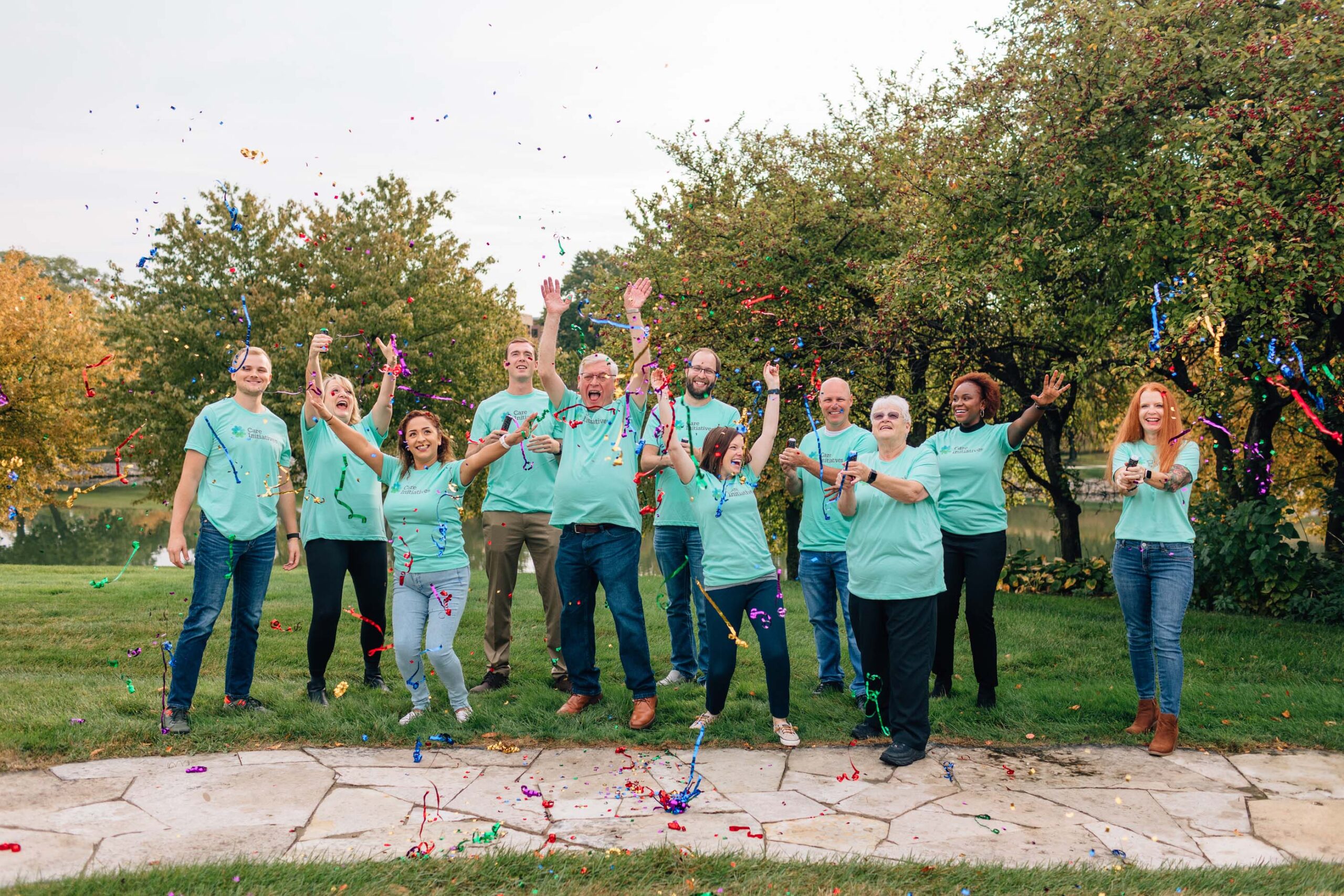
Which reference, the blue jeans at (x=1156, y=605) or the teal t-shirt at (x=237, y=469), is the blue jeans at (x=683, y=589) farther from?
the blue jeans at (x=1156, y=605)

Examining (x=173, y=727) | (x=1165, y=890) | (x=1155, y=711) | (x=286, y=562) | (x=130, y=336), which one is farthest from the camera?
(x=130, y=336)

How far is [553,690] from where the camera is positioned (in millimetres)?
5613

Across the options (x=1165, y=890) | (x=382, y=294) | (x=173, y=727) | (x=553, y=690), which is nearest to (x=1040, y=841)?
(x=1165, y=890)

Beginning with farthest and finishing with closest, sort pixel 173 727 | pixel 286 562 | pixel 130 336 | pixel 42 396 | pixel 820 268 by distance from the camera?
pixel 42 396, pixel 130 336, pixel 820 268, pixel 286 562, pixel 173 727

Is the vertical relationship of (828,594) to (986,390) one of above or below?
below

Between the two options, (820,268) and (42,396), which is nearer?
(820,268)

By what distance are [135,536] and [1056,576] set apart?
92.3ft

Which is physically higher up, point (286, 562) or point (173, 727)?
point (286, 562)

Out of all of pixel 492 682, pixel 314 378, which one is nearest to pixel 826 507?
pixel 492 682

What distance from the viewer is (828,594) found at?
221 inches

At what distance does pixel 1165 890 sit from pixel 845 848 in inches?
43.2

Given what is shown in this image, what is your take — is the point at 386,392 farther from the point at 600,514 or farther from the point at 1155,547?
the point at 1155,547

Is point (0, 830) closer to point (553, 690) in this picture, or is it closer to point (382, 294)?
point (553, 690)

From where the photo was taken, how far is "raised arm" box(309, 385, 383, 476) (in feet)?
16.3
